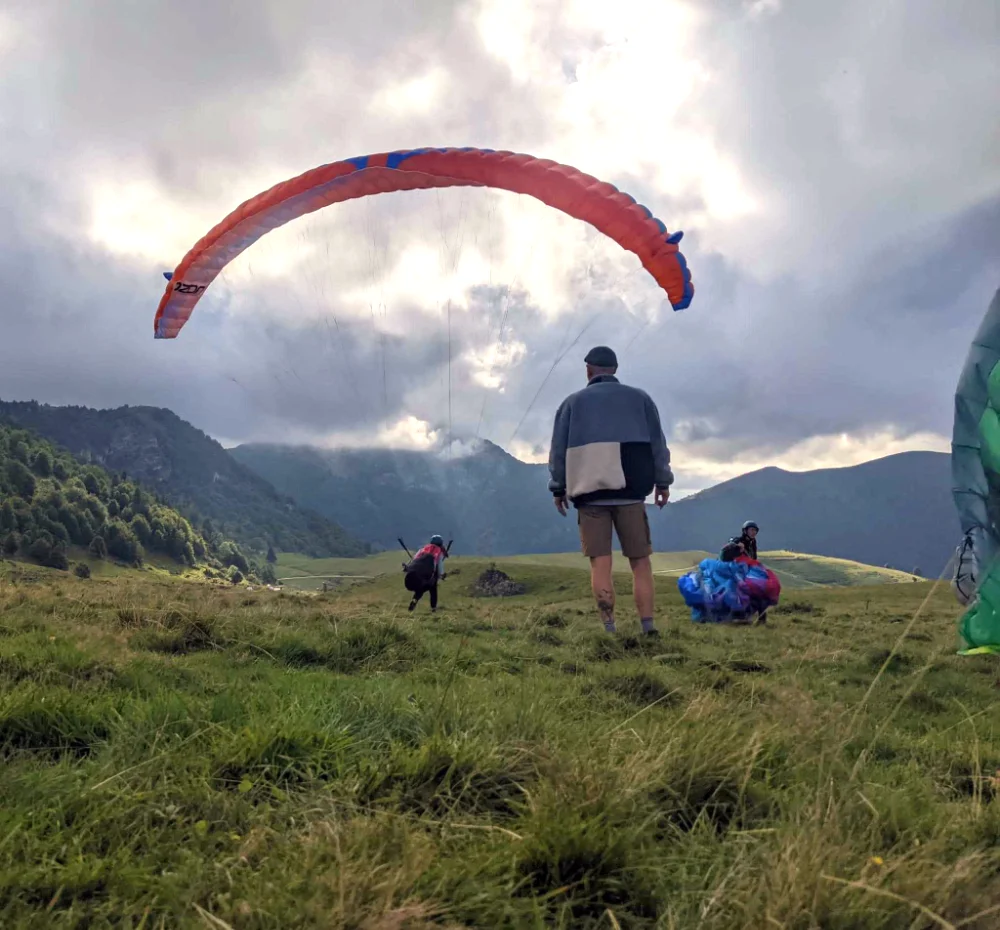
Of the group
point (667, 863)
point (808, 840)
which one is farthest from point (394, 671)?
point (808, 840)

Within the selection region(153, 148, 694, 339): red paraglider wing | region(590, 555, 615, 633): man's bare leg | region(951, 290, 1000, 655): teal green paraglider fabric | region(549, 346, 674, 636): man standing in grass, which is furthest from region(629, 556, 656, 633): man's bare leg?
region(153, 148, 694, 339): red paraglider wing

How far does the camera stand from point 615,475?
27.9 feet

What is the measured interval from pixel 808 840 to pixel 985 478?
810cm

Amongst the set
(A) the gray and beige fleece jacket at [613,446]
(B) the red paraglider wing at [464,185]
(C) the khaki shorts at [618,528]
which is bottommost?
(C) the khaki shorts at [618,528]

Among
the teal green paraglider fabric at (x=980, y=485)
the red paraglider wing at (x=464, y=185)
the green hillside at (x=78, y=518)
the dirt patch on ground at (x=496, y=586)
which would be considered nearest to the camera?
the teal green paraglider fabric at (x=980, y=485)

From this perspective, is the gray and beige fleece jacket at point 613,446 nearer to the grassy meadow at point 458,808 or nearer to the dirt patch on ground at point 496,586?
the grassy meadow at point 458,808

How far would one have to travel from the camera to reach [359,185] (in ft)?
37.7

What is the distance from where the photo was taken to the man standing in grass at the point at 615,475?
338 inches

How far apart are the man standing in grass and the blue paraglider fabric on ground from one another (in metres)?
6.65

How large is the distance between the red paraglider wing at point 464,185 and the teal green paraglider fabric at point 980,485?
420 centimetres

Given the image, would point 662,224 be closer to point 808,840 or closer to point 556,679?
point 556,679

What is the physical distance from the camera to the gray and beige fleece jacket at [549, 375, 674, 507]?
8.59m

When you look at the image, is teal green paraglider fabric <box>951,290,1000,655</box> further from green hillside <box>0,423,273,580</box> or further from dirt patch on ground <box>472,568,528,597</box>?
green hillside <box>0,423,273,580</box>

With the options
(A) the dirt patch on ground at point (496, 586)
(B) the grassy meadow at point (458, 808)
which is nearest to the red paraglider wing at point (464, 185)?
(B) the grassy meadow at point (458, 808)
